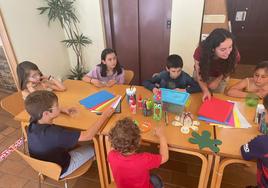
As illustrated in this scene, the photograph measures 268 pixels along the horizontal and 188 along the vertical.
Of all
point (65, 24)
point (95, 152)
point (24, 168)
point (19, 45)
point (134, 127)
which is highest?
point (65, 24)

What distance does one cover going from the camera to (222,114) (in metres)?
1.51

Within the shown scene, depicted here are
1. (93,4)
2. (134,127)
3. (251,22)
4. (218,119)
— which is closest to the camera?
(134,127)

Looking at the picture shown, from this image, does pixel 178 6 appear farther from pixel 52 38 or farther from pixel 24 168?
pixel 24 168

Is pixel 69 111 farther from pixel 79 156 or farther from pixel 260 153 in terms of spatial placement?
pixel 260 153

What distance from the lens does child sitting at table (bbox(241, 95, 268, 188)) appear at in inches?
41.9

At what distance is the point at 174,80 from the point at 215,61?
0.40 meters

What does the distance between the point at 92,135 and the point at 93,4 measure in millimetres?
2476

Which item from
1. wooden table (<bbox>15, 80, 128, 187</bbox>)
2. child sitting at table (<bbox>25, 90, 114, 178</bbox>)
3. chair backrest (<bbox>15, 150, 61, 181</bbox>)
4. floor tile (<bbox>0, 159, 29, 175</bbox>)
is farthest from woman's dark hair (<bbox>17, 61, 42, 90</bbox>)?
chair backrest (<bbox>15, 150, 61, 181</bbox>)

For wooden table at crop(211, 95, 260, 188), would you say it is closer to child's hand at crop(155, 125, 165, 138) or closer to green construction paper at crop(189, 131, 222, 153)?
green construction paper at crop(189, 131, 222, 153)

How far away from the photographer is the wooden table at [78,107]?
1538 millimetres

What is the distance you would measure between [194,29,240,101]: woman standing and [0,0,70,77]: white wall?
2.37 metres

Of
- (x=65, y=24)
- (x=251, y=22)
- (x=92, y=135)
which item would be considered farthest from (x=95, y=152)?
(x=251, y=22)

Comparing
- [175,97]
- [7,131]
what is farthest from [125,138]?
[7,131]

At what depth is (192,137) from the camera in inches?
52.1
